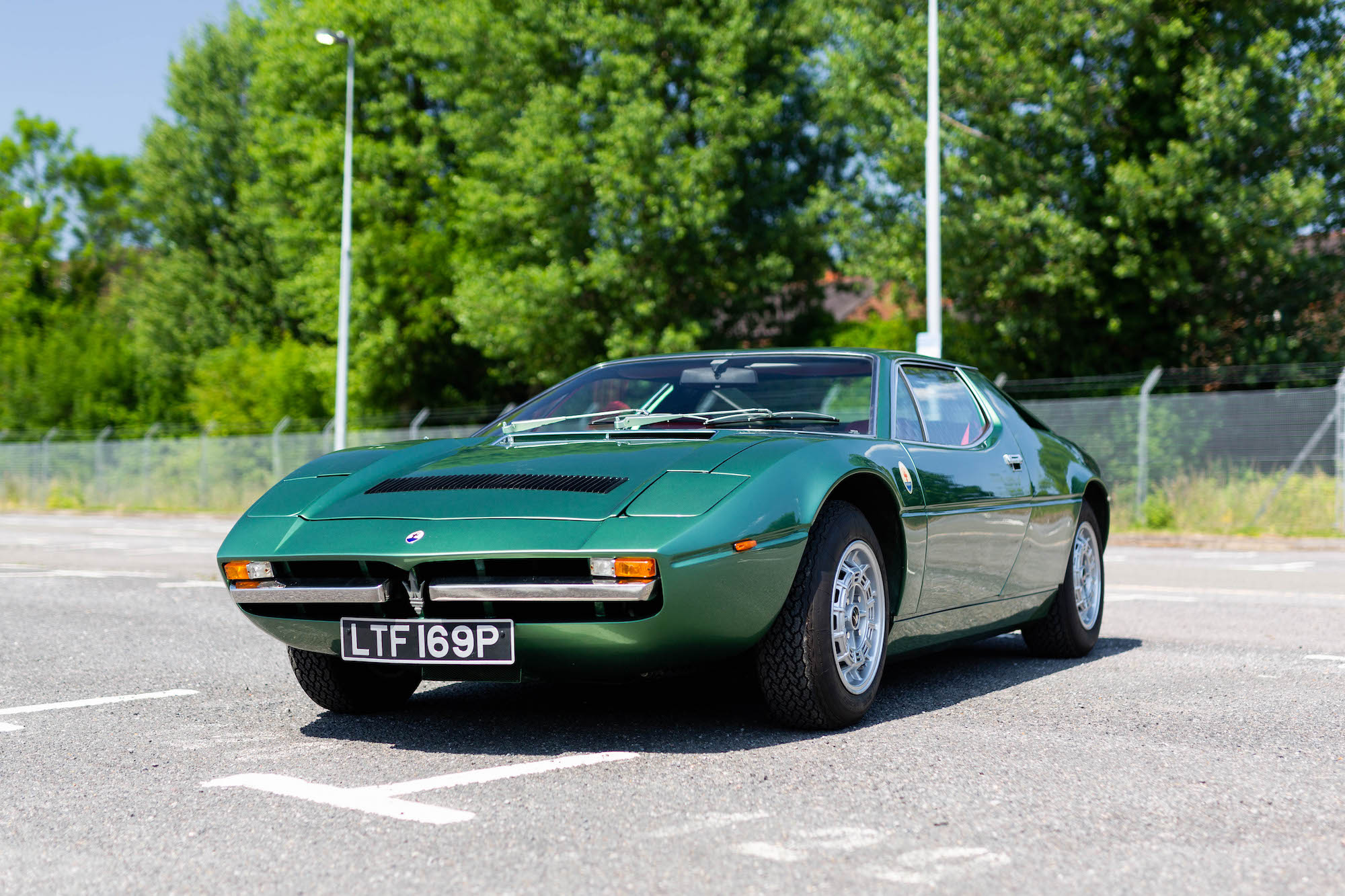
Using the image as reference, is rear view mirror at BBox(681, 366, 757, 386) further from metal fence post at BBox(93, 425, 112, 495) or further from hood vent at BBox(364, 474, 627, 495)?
metal fence post at BBox(93, 425, 112, 495)

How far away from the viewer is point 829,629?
425cm

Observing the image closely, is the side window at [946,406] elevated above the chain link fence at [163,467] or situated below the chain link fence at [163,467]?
above

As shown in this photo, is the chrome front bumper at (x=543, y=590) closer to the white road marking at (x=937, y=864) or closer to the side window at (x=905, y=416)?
the white road marking at (x=937, y=864)

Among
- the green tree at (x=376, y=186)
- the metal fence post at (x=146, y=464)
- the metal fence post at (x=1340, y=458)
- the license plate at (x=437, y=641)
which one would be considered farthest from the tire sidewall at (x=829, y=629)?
the metal fence post at (x=146, y=464)

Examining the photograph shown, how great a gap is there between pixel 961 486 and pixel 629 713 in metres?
1.53

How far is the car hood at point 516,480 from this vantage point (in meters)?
4.10

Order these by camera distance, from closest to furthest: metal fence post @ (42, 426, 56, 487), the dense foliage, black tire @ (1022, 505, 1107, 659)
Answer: black tire @ (1022, 505, 1107, 659), the dense foliage, metal fence post @ (42, 426, 56, 487)

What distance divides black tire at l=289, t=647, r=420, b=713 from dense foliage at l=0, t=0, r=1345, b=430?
16363 mm

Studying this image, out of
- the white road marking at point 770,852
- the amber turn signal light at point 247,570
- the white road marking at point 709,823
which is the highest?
the amber turn signal light at point 247,570

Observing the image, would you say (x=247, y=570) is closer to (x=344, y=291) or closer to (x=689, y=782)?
(x=689, y=782)

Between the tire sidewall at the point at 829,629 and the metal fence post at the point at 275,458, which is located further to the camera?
the metal fence post at the point at 275,458

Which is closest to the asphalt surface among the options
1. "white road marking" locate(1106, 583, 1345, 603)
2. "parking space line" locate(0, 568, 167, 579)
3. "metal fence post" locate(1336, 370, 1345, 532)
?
"white road marking" locate(1106, 583, 1345, 603)

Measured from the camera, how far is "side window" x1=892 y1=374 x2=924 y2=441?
509cm

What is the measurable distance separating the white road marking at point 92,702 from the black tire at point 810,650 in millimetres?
2526
